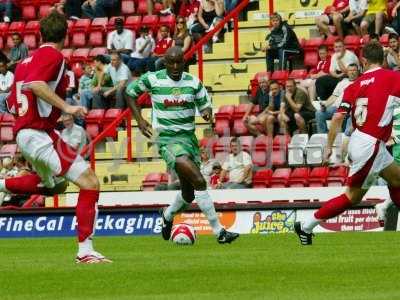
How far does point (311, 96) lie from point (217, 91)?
3.13 m

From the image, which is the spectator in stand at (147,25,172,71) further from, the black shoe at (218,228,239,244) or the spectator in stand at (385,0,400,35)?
the black shoe at (218,228,239,244)

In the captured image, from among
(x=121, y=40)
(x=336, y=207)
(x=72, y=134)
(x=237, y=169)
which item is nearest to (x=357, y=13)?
(x=237, y=169)

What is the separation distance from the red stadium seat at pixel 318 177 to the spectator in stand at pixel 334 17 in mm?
2936

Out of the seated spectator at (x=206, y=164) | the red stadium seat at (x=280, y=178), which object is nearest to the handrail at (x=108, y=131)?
the seated spectator at (x=206, y=164)

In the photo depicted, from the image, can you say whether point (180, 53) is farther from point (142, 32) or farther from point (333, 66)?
point (142, 32)

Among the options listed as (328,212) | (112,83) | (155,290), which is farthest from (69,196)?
(155,290)

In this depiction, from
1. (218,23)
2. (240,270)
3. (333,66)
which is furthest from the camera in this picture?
(218,23)

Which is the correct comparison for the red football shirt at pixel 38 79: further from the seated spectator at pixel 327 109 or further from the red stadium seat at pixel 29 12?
the red stadium seat at pixel 29 12

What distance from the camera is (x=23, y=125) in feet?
42.5

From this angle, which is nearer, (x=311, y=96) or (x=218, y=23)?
(x=311, y=96)

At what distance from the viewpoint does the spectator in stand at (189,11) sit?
2773 cm

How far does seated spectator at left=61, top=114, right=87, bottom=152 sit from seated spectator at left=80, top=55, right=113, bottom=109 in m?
1.72

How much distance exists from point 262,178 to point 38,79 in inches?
461

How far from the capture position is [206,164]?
24.2 meters
